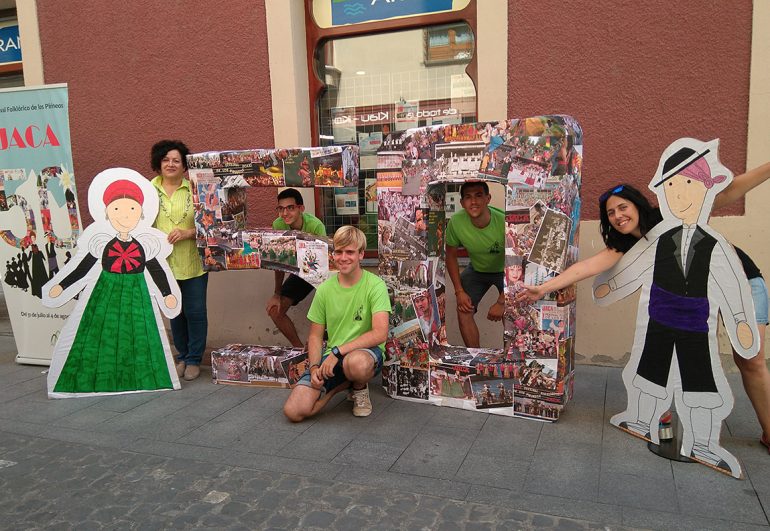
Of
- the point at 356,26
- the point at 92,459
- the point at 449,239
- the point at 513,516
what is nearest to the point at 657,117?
the point at 449,239

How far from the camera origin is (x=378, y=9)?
17.4 ft

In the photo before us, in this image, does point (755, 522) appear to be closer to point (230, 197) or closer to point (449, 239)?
point (449, 239)

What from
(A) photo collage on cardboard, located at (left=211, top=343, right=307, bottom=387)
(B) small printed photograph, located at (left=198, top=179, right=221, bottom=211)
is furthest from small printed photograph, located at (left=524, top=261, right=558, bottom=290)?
(B) small printed photograph, located at (left=198, top=179, right=221, bottom=211)

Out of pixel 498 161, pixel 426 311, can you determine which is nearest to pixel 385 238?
pixel 426 311

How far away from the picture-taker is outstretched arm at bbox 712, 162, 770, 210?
280 cm

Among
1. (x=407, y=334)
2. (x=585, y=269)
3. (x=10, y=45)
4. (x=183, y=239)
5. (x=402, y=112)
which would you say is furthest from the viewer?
(x=10, y=45)

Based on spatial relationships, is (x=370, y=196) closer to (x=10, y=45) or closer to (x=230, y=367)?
(x=230, y=367)

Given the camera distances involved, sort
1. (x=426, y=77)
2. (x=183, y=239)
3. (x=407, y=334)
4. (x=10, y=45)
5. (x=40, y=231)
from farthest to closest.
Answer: (x=10, y=45) → (x=426, y=77) → (x=40, y=231) → (x=183, y=239) → (x=407, y=334)

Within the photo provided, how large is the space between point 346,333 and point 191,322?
5.20 ft

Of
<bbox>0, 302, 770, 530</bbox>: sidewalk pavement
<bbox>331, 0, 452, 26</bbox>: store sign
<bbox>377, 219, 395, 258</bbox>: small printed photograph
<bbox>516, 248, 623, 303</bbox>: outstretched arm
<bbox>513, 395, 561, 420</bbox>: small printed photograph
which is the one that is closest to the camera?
<bbox>0, 302, 770, 530</bbox>: sidewalk pavement

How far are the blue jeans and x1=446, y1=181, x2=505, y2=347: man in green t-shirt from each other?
1.98 m

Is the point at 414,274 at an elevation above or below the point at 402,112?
below

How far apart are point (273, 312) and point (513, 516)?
2.74 metres

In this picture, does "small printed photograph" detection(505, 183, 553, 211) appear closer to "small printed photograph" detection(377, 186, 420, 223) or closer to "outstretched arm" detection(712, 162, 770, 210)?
"small printed photograph" detection(377, 186, 420, 223)
